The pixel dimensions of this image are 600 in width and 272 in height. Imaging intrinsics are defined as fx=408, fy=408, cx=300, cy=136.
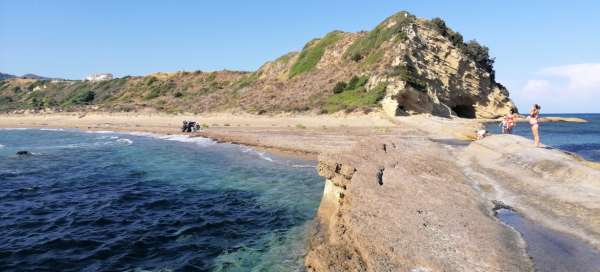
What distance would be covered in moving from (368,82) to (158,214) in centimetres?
3510

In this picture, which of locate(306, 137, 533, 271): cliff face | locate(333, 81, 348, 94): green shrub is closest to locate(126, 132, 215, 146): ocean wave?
locate(333, 81, 348, 94): green shrub

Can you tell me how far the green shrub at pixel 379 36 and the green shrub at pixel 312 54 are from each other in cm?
574

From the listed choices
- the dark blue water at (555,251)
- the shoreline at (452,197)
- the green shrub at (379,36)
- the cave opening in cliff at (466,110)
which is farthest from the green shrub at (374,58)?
the dark blue water at (555,251)

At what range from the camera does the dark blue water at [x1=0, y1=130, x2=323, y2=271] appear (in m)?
8.34

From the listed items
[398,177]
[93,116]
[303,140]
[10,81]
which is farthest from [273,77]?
[10,81]

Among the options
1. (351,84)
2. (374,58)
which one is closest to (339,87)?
(351,84)

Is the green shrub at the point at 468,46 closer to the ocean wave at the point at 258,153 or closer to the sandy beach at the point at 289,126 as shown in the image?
the sandy beach at the point at 289,126

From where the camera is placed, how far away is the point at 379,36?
176ft

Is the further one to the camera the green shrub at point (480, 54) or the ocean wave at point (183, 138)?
the green shrub at point (480, 54)

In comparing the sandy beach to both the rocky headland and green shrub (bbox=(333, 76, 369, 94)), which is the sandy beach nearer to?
the rocky headland

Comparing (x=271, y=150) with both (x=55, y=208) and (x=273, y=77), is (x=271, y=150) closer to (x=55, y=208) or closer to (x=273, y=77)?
(x=55, y=208)

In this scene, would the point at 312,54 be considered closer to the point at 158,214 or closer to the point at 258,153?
the point at 258,153

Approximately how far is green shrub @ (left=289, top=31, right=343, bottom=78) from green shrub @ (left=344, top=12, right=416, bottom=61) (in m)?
5.74

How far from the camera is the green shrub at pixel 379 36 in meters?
51.2
